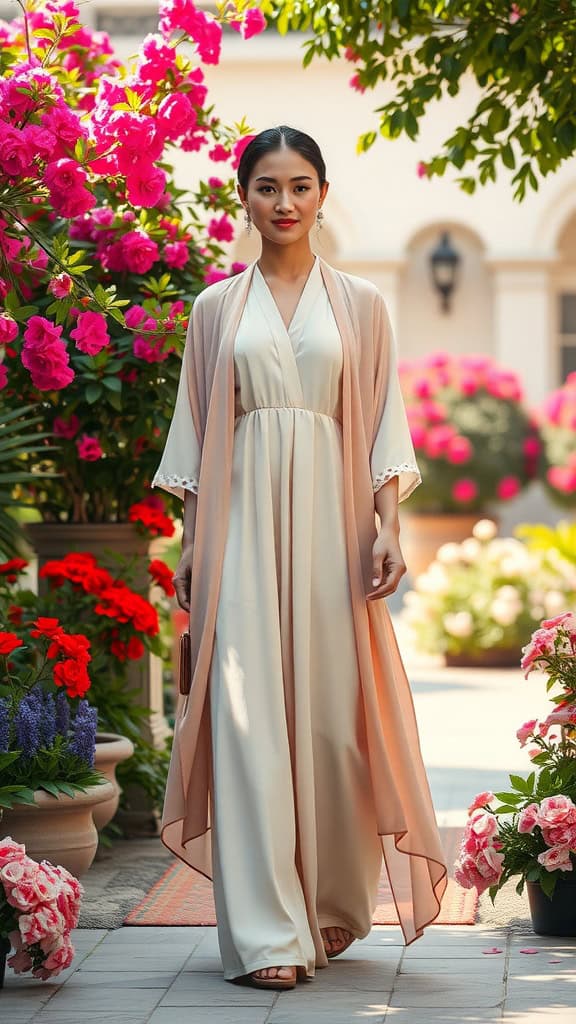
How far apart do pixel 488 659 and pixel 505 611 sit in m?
0.46

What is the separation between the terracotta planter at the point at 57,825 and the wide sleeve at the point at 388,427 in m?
1.28

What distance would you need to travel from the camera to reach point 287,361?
411cm

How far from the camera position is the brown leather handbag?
13.4 feet

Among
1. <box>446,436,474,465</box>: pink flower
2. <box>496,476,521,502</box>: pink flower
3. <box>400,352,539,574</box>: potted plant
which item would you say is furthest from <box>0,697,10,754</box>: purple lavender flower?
<box>496,476,521,502</box>: pink flower

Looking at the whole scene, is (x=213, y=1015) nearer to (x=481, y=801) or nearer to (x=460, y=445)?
(x=481, y=801)

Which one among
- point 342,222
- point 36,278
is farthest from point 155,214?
point 342,222

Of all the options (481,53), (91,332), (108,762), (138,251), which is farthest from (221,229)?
(108,762)

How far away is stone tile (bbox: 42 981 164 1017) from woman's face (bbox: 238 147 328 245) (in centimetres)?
177

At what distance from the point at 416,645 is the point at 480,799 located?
7.05 m

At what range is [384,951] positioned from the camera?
4.35m

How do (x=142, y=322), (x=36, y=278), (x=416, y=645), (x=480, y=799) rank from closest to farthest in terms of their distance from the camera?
(x=480, y=799) < (x=142, y=322) < (x=36, y=278) < (x=416, y=645)

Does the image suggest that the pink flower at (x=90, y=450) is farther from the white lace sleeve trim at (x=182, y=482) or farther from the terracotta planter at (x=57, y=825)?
the white lace sleeve trim at (x=182, y=482)

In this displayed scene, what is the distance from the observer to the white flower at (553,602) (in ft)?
36.2

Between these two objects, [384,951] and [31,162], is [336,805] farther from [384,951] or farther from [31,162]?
[31,162]
